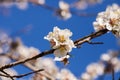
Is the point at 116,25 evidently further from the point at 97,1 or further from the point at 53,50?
the point at 97,1

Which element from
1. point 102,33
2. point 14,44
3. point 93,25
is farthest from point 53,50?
point 14,44

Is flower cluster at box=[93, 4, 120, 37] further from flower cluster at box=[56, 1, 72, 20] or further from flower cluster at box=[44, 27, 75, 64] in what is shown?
flower cluster at box=[56, 1, 72, 20]

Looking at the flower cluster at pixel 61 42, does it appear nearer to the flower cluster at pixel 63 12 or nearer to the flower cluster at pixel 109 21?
the flower cluster at pixel 109 21

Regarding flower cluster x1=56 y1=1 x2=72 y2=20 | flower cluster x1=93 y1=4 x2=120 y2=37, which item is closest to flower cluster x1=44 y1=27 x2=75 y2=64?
flower cluster x1=93 y1=4 x2=120 y2=37

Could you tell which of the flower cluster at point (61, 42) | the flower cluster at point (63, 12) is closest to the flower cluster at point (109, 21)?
the flower cluster at point (61, 42)

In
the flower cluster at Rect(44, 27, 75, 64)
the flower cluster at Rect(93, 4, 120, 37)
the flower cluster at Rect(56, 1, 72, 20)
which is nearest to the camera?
the flower cluster at Rect(44, 27, 75, 64)

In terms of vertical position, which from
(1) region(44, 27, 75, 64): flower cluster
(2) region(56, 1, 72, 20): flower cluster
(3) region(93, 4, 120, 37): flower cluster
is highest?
(2) region(56, 1, 72, 20): flower cluster

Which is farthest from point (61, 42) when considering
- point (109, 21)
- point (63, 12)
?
point (63, 12)

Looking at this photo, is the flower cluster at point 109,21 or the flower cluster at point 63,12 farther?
the flower cluster at point 63,12
